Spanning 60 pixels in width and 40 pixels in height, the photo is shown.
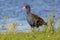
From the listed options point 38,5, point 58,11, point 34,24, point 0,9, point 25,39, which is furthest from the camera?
point 38,5

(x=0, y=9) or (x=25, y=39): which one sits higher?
(x=25, y=39)

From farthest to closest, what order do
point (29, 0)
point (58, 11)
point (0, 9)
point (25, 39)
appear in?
point (29, 0), point (0, 9), point (58, 11), point (25, 39)

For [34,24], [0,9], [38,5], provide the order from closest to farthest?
[34,24] → [0,9] → [38,5]


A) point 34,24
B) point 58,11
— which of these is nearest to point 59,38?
point 34,24

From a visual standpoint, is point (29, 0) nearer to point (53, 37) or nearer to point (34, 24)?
point (34, 24)

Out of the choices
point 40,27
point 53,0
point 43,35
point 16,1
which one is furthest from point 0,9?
point 43,35

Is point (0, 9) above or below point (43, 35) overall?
below

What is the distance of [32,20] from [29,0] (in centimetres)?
1066

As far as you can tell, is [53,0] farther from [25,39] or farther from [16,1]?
[25,39]

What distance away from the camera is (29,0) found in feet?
75.7

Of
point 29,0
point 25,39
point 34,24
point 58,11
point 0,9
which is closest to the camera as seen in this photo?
point 25,39

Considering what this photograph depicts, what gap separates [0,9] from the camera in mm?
20344

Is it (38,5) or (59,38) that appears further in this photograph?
(38,5)

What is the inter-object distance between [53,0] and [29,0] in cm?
149
